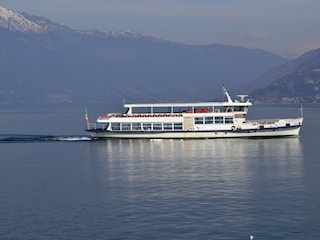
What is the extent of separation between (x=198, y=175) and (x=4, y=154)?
42.4 m

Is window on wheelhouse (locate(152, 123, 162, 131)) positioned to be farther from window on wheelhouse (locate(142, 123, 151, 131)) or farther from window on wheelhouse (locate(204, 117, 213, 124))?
window on wheelhouse (locate(204, 117, 213, 124))

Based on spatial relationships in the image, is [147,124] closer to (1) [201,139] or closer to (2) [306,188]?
(1) [201,139]

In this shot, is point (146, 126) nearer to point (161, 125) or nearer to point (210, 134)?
point (161, 125)

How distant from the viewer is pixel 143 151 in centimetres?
10881

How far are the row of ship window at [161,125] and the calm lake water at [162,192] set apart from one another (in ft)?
31.4

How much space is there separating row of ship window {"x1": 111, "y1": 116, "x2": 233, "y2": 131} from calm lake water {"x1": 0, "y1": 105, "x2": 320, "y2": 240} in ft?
31.4

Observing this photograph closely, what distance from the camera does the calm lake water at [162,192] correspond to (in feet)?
181

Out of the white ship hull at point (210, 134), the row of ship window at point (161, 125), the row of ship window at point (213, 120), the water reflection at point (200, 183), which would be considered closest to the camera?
the water reflection at point (200, 183)

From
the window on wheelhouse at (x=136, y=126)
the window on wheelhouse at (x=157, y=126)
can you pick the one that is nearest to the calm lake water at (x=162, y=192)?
the window on wheelhouse at (x=157, y=126)

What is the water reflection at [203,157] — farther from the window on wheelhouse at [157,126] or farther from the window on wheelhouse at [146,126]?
the window on wheelhouse at [146,126]

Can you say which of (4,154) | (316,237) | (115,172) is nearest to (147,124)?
(4,154)

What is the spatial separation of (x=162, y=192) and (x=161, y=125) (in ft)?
186

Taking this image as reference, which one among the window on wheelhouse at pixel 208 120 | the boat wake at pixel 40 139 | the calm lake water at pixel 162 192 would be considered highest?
the window on wheelhouse at pixel 208 120

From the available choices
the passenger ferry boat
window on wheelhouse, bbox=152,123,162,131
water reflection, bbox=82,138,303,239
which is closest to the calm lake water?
water reflection, bbox=82,138,303,239
